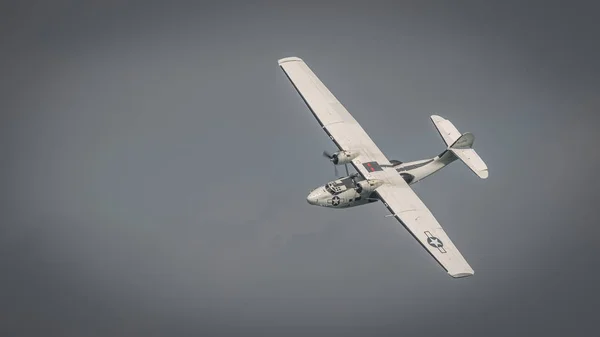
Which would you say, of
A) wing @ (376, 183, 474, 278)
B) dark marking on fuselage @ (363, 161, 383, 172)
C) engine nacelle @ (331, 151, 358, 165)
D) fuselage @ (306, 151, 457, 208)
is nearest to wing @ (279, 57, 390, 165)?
dark marking on fuselage @ (363, 161, 383, 172)

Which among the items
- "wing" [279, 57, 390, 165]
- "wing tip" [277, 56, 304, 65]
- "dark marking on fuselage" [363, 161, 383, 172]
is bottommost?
"dark marking on fuselage" [363, 161, 383, 172]

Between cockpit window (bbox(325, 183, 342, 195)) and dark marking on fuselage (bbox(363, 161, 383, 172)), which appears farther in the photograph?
dark marking on fuselage (bbox(363, 161, 383, 172))

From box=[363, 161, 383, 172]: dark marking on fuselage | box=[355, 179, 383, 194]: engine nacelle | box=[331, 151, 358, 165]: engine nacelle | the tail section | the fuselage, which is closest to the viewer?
box=[355, 179, 383, 194]: engine nacelle

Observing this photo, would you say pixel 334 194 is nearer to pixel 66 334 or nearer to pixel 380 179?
pixel 380 179

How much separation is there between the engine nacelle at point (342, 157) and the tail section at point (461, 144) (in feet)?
37.2

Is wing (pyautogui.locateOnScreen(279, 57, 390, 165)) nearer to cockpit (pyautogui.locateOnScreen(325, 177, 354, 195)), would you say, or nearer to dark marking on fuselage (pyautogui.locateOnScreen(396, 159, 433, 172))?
dark marking on fuselage (pyautogui.locateOnScreen(396, 159, 433, 172))

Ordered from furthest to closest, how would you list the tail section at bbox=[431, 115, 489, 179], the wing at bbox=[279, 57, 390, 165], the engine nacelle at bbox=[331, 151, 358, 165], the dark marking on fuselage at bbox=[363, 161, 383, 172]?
the wing at bbox=[279, 57, 390, 165]
the tail section at bbox=[431, 115, 489, 179]
the engine nacelle at bbox=[331, 151, 358, 165]
the dark marking on fuselage at bbox=[363, 161, 383, 172]

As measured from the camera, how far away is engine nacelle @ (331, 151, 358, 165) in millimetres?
96375

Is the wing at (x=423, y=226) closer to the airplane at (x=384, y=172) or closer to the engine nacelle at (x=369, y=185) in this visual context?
the airplane at (x=384, y=172)

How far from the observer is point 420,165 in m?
99.5

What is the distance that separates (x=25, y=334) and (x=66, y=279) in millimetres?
8450

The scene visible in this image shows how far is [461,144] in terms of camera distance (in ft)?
324

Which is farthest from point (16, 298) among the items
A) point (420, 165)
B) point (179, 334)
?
point (420, 165)

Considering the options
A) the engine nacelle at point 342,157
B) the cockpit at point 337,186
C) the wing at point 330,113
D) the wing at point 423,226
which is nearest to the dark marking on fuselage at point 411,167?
the wing at point 330,113
